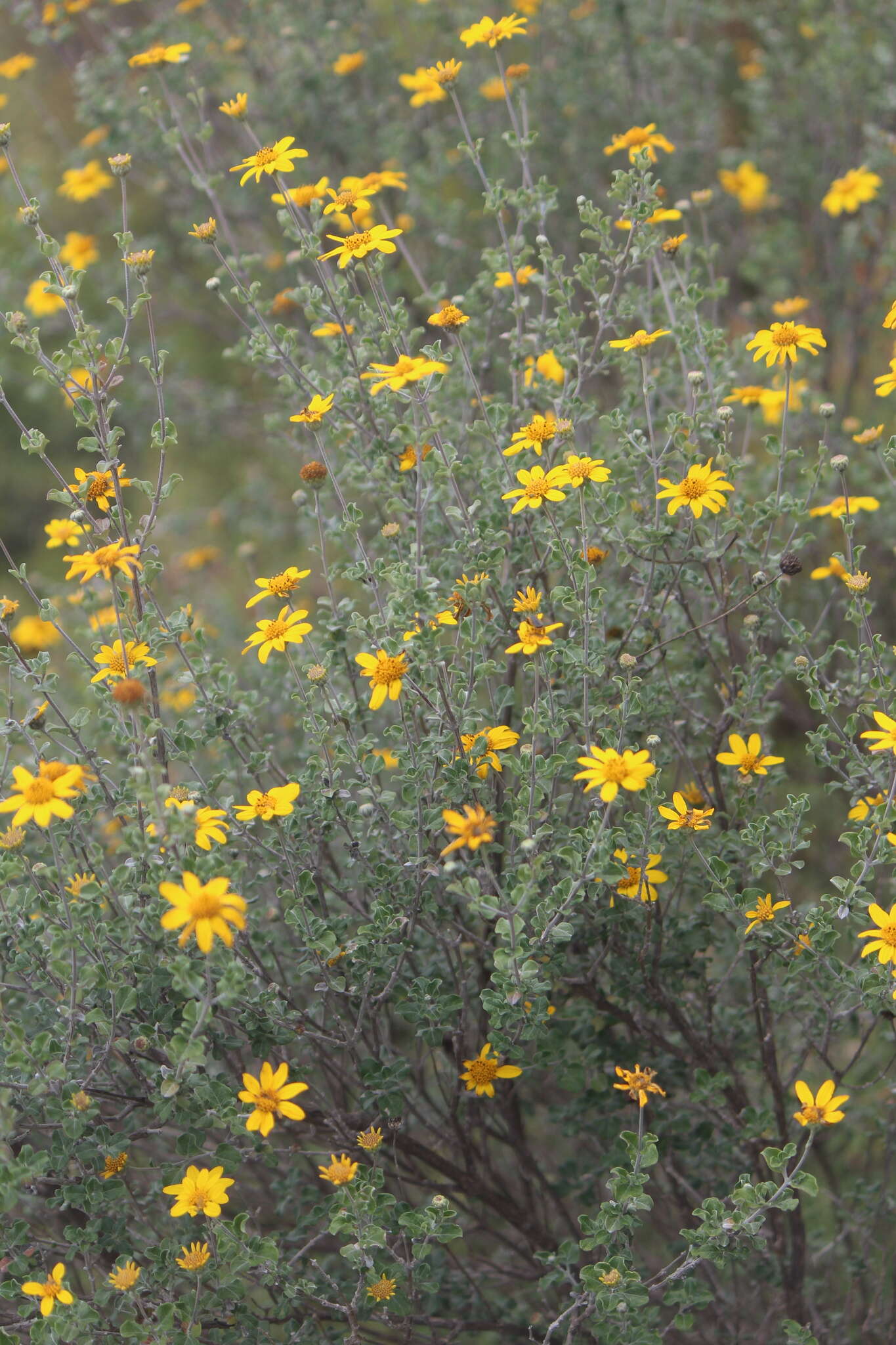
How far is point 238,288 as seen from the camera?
2.70m

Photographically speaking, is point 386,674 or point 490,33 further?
point 490,33

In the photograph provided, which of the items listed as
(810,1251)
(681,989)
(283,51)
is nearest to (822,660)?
(681,989)

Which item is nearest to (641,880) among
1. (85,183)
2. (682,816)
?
→ (682,816)

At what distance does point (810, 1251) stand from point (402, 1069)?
5.69 feet

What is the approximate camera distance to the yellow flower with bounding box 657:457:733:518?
2461 millimetres

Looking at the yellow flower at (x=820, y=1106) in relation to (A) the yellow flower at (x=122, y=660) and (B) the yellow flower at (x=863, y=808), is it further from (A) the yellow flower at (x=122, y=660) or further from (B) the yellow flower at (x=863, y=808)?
(A) the yellow flower at (x=122, y=660)

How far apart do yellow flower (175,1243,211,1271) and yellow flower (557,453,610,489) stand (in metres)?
1.63

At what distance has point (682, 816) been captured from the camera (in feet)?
7.94

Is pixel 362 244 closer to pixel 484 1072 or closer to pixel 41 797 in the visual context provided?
pixel 41 797

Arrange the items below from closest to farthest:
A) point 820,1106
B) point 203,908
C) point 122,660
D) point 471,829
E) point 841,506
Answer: point 203,908, point 471,829, point 820,1106, point 122,660, point 841,506

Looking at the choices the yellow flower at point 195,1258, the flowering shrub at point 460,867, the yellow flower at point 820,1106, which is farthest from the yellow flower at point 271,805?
the yellow flower at point 820,1106

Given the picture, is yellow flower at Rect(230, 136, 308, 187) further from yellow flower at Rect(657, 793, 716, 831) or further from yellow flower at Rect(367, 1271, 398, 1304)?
yellow flower at Rect(367, 1271, 398, 1304)

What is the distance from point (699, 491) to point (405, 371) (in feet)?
2.22

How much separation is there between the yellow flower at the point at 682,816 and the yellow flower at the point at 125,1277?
4.32 feet
